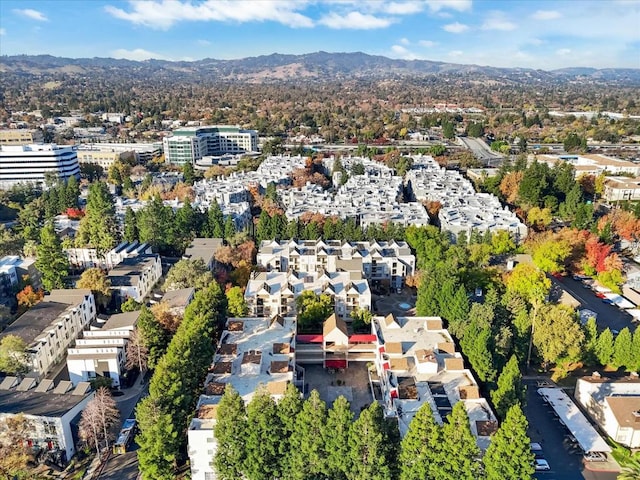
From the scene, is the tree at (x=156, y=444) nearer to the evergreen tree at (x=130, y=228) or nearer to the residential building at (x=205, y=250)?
the residential building at (x=205, y=250)

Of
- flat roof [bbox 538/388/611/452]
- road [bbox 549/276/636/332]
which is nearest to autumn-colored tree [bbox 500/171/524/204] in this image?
road [bbox 549/276/636/332]

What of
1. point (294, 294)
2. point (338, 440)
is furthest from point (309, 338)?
point (338, 440)

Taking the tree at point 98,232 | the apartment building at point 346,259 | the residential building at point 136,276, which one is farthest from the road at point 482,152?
the tree at point 98,232

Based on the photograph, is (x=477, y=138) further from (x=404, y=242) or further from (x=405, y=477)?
(x=405, y=477)

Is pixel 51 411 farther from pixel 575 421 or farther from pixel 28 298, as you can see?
pixel 575 421

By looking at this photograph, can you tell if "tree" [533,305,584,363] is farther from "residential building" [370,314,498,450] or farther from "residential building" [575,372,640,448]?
"residential building" [370,314,498,450]
